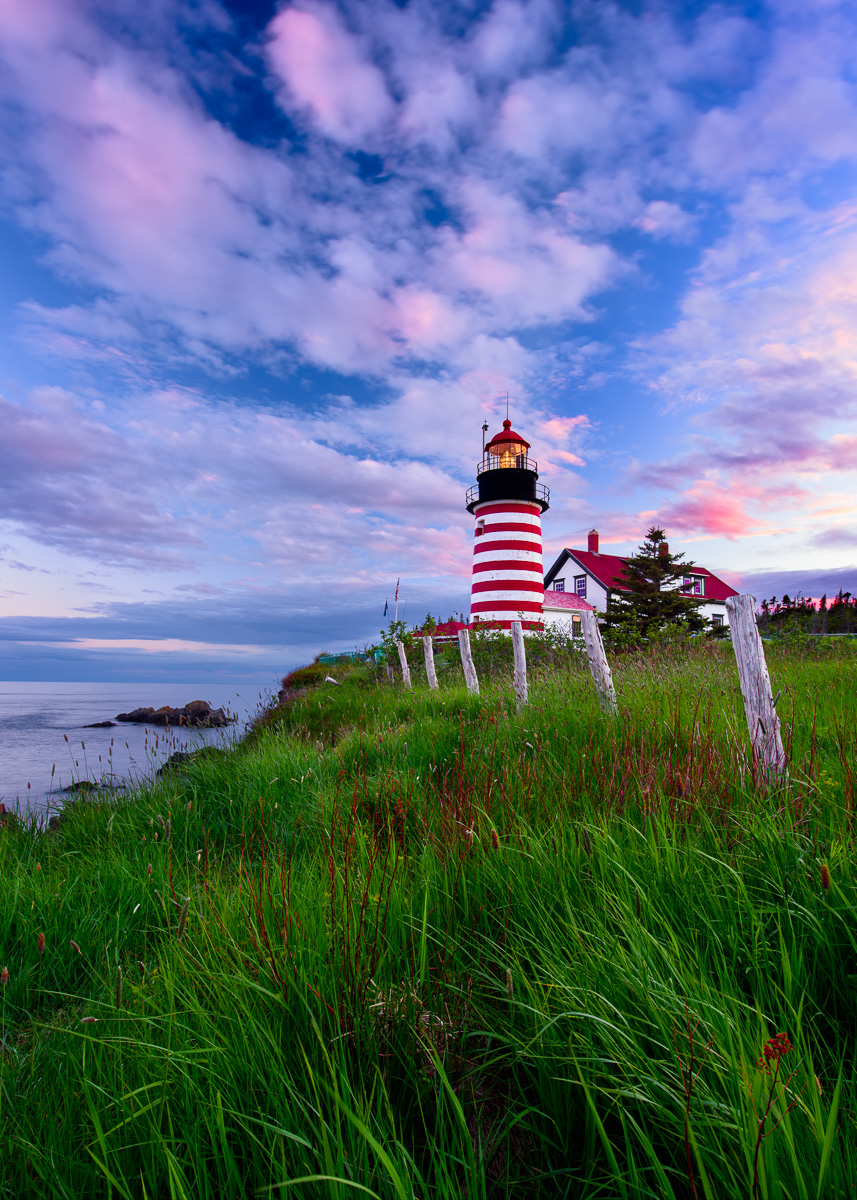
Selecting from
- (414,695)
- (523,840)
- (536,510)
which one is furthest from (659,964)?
(536,510)

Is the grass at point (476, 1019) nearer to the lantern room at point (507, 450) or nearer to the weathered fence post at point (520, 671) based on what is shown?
the weathered fence post at point (520, 671)

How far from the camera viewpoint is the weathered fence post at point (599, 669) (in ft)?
20.6

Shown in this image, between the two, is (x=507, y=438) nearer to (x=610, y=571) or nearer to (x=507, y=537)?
(x=507, y=537)

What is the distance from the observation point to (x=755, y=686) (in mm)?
4262

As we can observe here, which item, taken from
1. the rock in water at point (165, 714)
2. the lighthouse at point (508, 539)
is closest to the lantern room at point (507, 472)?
the lighthouse at point (508, 539)

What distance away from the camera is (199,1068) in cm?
151

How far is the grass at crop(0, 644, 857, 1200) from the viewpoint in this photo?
1.25m

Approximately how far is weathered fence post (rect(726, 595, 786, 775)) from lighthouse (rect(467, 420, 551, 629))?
24.6 m

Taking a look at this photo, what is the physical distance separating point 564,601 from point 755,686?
36.8 metres

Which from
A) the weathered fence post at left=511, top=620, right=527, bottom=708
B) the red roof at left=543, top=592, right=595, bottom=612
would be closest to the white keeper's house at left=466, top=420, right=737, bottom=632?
the red roof at left=543, top=592, right=595, bottom=612

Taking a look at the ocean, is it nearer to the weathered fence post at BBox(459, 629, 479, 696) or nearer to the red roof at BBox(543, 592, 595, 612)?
A: the weathered fence post at BBox(459, 629, 479, 696)

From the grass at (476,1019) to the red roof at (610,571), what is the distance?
3973 cm

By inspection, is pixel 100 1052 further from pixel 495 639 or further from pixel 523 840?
pixel 495 639

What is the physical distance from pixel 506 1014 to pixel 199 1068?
923 mm
